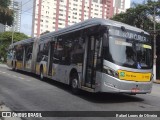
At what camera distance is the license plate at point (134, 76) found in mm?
11859

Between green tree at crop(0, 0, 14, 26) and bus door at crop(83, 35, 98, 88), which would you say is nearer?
bus door at crop(83, 35, 98, 88)

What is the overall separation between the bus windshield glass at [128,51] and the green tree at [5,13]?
848cm

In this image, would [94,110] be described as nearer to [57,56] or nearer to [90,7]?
[57,56]

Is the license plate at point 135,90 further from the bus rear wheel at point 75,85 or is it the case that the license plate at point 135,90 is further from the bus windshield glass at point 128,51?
the bus rear wheel at point 75,85

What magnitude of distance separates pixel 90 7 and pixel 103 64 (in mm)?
46902

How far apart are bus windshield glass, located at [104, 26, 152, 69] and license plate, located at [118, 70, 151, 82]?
0.26 m

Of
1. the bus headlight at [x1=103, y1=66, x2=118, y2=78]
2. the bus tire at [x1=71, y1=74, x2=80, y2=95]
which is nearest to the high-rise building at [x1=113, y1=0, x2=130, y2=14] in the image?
the bus tire at [x1=71, y1=74, x2=80, y2=95]

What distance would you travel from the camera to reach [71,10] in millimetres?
60281

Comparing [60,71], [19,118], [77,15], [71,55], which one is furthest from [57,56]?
[77,15]

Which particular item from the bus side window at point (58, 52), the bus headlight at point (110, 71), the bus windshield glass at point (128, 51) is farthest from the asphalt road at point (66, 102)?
the bus side window at point (58, 52)

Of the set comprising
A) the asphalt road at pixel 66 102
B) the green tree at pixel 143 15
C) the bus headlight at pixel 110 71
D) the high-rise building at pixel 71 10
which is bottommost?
the asphalt road at pixel 66 102

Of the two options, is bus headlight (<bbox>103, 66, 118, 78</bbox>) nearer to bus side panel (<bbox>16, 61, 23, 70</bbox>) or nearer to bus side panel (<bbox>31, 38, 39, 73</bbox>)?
bus side panel (<bbox>31, 38, 39, 73</bbox>)

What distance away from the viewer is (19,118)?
28.3 feet

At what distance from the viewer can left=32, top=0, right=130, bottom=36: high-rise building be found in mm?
57594
